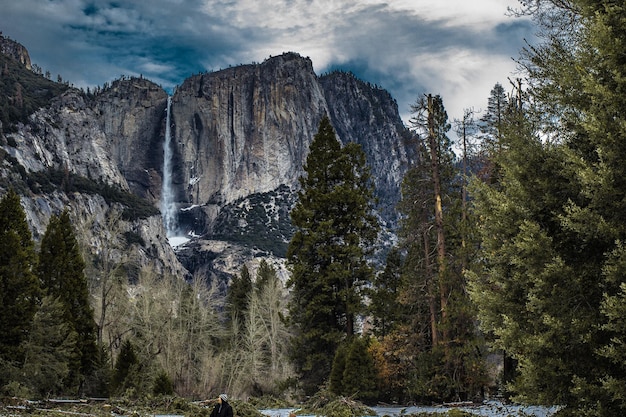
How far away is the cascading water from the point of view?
17512 cm

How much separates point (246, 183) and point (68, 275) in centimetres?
15042

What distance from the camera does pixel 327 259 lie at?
2538cm

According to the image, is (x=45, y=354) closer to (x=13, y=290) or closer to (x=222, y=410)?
(x=13, y=290)

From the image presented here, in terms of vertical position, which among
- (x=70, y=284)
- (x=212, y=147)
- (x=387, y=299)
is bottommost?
(x=387, y=299)

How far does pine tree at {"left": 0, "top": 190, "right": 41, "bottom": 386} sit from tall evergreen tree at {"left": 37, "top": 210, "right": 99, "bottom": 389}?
470 cm

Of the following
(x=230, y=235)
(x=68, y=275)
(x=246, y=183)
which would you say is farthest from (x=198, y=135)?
(x=68, y=275)

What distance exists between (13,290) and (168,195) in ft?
542

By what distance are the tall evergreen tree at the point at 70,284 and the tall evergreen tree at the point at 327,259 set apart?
8.99m

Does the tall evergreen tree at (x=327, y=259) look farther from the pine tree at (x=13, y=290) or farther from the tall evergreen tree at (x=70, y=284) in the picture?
the pine tree at (x=13, y=290)

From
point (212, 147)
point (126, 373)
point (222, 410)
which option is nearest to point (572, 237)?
point (222, 410)

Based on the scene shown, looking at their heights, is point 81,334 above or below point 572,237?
below

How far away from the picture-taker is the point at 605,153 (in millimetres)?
8094

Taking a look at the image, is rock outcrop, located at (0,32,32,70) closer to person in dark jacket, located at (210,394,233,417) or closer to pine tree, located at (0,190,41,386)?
pine tree, located at (0,190,41,386)

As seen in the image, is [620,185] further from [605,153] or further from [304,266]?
[304,266]
